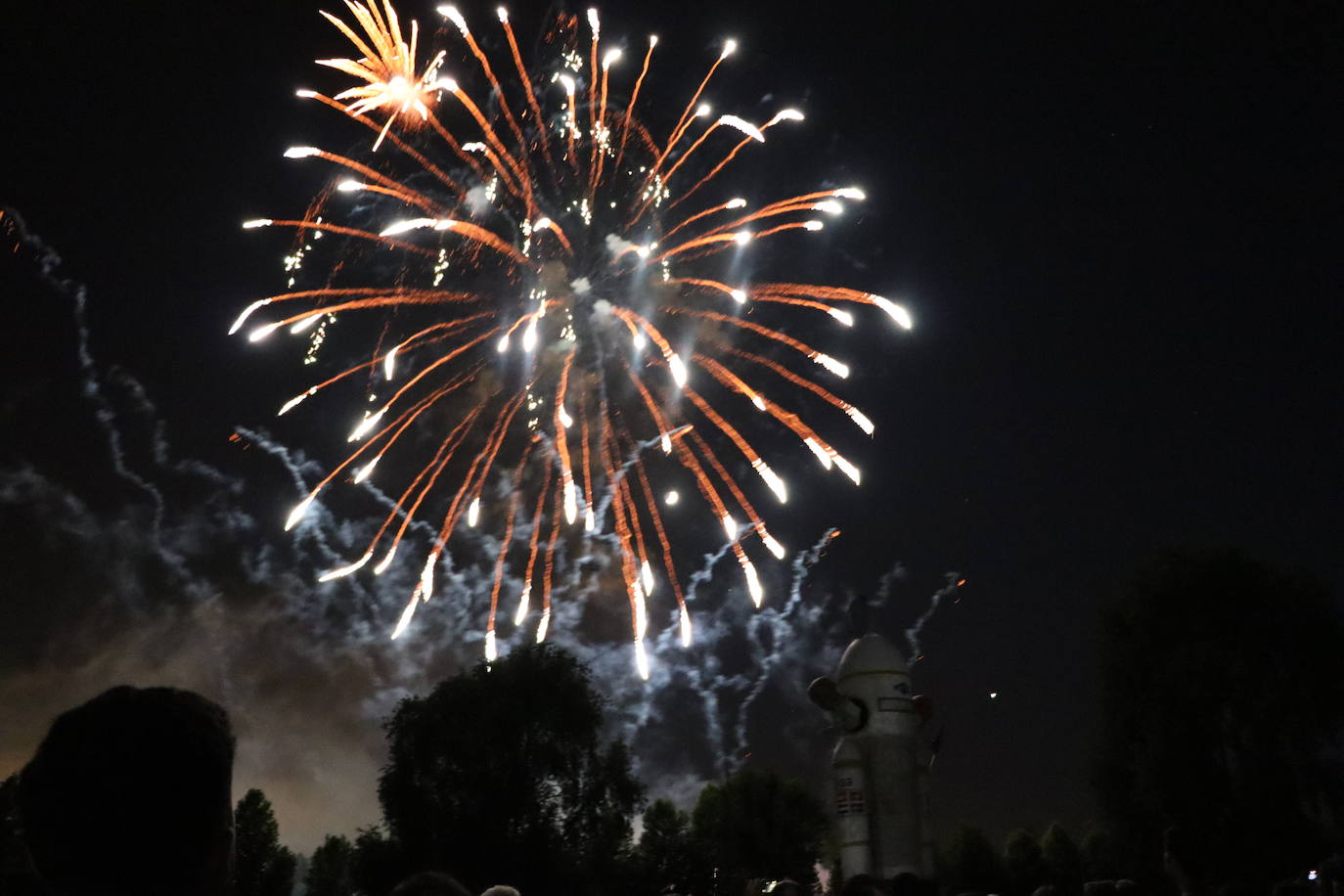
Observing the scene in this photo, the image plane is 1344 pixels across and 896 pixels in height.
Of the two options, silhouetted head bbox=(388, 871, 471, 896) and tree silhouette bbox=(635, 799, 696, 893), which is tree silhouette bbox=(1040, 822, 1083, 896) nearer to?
tree silhouette bbox=(635, 799, 696, 893)

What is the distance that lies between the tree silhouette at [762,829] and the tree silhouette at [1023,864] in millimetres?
24407

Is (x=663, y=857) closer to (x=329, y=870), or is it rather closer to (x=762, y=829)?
(x=762, y=829)

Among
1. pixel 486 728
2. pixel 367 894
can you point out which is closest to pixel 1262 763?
→ pixel 486 728

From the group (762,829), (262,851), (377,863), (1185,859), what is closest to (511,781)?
(377,863)

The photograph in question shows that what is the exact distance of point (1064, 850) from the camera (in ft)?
281

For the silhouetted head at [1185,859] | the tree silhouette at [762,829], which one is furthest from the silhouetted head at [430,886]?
the tree silhouette at [762,829]

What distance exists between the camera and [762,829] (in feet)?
210

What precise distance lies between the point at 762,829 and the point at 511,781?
2085cm

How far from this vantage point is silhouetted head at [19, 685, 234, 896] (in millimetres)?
2207

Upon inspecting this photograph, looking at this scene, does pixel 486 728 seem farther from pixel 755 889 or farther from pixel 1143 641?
→ pixel 755 889

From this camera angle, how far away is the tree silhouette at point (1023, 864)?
79.2m

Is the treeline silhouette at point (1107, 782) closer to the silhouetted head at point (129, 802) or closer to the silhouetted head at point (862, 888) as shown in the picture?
the silhouetted head at point (862, 888)

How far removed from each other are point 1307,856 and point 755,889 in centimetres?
3215

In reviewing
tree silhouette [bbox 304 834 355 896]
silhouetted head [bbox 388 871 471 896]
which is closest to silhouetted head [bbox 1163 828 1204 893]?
silhouetted head [bbox 388 871 471 896]
